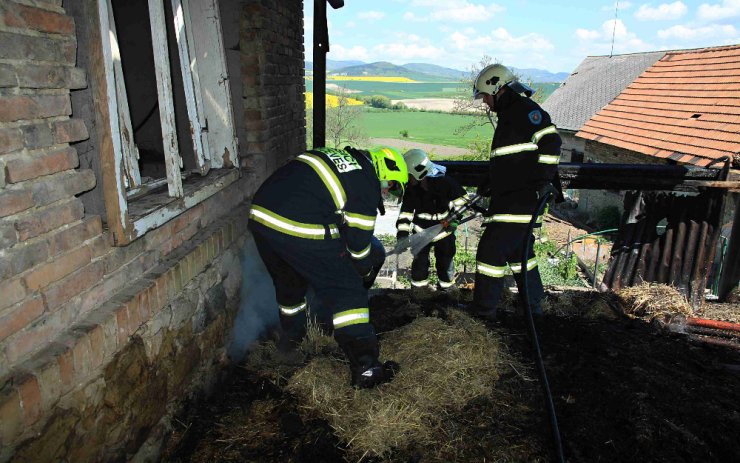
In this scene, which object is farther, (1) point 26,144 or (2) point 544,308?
(2) point 544,308

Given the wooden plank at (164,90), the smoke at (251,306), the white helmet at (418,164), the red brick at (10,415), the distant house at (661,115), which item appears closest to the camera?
the red brick at (10,415)

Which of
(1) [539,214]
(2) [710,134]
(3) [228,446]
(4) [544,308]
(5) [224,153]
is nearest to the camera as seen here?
(3) [228,446]

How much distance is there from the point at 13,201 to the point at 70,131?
404 mm

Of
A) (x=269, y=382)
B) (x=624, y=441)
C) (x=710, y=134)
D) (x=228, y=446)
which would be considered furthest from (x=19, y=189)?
(x=710, y=134)

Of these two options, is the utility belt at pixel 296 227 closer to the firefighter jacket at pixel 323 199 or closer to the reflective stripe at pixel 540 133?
the firefighter jacket at pixel 323 199

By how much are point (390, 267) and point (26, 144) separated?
11.3 meters

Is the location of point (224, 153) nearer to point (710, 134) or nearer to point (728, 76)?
point (710, 134)

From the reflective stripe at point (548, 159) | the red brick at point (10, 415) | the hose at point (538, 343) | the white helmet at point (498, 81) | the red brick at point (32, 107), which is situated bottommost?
the hose at point (538, 343)

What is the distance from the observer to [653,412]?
309 centimetres

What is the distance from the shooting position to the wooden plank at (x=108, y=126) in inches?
83.8

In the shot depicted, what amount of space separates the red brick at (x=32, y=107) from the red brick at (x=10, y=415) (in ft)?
3.11

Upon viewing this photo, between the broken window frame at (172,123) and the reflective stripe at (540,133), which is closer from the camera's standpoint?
the broken window frame at (172,123)

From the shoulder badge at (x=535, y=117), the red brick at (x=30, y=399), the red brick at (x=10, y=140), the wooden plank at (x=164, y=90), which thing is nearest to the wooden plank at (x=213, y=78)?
the wooden plank at (x=164, y=90)

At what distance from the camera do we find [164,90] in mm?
2850
